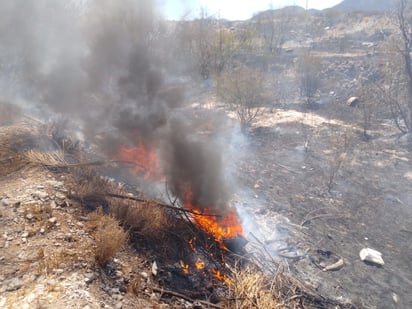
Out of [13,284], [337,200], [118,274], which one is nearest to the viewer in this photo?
[13,284]

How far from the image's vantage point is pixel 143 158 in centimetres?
809

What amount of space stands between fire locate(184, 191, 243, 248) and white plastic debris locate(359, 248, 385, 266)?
247 centimetres

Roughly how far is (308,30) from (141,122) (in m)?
32.1

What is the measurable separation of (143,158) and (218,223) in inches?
121

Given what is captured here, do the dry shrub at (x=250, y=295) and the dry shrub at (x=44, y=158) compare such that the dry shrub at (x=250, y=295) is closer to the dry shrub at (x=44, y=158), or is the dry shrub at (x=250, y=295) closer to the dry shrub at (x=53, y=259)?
the dry shrub at (x=53, y=259)

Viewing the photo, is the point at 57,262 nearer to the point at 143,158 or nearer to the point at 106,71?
the point at 143,158

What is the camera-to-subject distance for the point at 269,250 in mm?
6059

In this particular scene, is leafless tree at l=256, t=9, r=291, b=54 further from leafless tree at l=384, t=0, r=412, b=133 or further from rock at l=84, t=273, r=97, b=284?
rock at l=84, t=273, r=97, b=284

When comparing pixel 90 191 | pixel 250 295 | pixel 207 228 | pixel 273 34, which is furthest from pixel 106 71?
pixel 273 34

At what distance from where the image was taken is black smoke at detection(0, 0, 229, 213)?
26.3ft

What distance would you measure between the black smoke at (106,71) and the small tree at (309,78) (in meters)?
9.52

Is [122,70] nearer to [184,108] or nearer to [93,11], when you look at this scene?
[93,11]

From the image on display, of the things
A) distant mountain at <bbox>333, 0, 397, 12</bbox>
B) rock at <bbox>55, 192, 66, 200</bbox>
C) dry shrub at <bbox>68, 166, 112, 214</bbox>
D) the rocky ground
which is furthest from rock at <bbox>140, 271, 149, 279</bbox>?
distant mountain at <bbox>333, 0, 397, 12</bbox>

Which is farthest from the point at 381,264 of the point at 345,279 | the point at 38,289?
the point at 38,289
